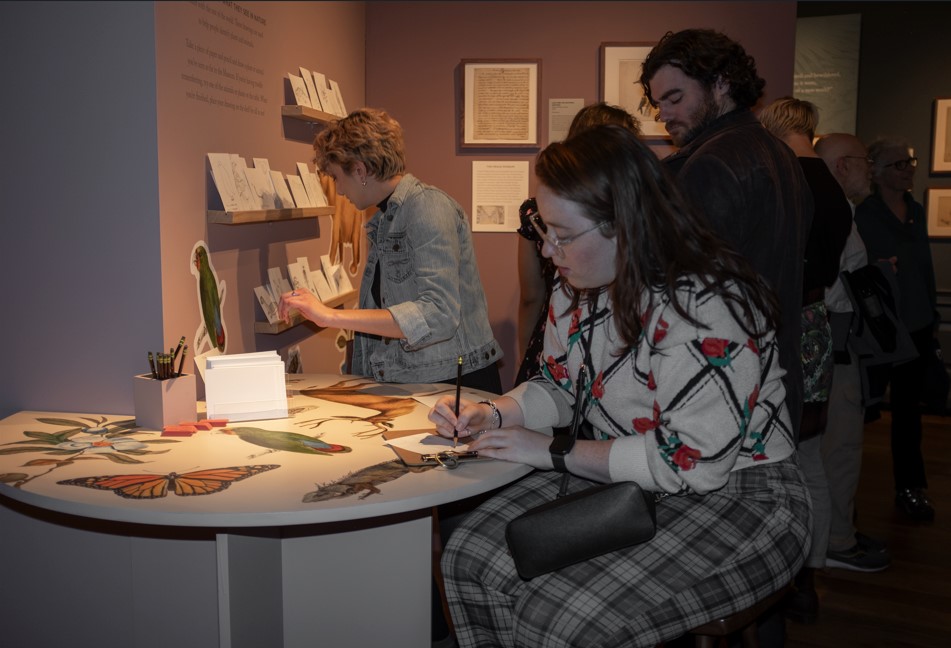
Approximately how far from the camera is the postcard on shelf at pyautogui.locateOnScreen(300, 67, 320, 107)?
3.28 meters

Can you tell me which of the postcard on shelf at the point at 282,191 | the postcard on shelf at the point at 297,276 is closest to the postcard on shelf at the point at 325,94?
the postcard on shelf at the point at 282,191

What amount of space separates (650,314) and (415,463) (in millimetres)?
592

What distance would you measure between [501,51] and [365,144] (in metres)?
1.78

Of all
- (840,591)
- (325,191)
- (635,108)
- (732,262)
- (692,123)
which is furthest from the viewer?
(635,108)

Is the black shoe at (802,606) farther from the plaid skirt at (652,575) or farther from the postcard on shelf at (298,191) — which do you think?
the postcard on shelf at (298,191)

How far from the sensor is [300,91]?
318cm

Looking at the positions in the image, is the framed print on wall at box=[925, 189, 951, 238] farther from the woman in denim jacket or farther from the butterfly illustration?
the butterfly illustration

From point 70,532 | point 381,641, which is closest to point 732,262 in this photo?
point 381,641

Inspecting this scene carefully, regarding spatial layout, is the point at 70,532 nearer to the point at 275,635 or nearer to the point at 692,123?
the point at 275,635

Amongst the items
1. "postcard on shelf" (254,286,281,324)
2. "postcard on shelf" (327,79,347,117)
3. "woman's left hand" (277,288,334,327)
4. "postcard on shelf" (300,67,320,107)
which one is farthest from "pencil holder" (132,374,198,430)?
"postcard on shelf" (327,79,347,117)

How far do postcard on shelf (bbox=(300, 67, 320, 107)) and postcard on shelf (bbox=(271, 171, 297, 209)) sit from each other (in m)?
0.45

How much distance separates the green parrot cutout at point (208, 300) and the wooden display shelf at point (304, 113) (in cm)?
77

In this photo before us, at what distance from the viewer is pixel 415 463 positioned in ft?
6.02

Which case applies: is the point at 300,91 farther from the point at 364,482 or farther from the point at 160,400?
the point at 364,482
